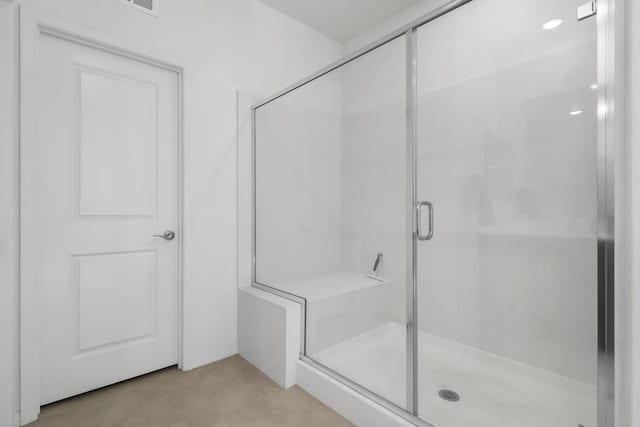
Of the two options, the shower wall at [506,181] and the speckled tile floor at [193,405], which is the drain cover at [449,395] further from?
the speckled tile floor at [193,405]

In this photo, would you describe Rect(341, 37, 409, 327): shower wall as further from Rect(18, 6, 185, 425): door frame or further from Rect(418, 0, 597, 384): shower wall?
Rect(18, 6, 185, 425): door frame

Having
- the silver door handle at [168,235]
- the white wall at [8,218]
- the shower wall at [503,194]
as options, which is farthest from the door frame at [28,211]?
the shower wall at [503,194]

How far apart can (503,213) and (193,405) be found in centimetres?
182

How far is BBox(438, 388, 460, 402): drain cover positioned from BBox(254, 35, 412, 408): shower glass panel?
0.52 feet

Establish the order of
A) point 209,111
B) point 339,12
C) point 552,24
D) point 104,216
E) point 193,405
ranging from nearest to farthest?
point 552,24 → point 193,405 → point 104,216 → point 209,111 → point 339,12

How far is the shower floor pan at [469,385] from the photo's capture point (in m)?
1.21

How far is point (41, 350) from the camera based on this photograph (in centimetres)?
163

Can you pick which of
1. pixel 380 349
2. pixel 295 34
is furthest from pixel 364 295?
pixel 295 34

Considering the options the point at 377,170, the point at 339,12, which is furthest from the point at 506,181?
the point at 339,12

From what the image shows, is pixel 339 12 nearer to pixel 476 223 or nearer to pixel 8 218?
pixel 476 223

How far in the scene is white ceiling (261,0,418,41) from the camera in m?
2.50

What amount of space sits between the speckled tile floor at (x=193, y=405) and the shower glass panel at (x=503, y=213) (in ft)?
2.26

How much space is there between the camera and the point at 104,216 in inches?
71.3

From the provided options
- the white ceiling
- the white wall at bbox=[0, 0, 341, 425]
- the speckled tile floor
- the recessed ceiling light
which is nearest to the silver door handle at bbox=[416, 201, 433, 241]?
the recessed ceiling light
